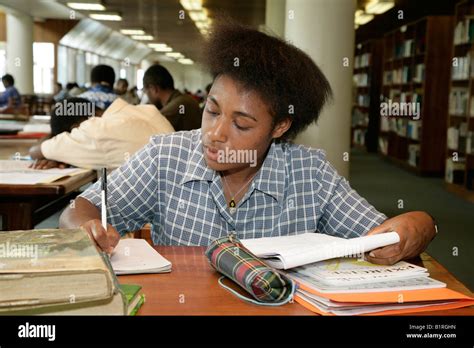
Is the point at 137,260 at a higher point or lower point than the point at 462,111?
lower

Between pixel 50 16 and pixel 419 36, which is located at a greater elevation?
pixel 50 16

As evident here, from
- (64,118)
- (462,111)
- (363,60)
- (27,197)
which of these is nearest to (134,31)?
(363,60)

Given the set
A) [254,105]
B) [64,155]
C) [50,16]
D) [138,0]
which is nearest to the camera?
[254,105]

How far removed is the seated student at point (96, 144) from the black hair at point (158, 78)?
2.39 meters

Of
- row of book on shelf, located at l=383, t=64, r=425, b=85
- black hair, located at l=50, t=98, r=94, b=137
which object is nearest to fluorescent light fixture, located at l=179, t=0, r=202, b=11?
row of book on shelf, located at l=383, t=64, r=425, b=85

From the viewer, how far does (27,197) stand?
2818 mm

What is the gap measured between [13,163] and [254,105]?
2.02 meters

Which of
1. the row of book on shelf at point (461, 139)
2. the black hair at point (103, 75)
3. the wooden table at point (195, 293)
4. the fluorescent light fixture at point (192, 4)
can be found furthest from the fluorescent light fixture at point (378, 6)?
the wooden table at point (195, 293)

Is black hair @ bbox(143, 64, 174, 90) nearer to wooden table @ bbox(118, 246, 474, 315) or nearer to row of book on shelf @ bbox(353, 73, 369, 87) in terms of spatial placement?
wooden table @ bbox(118, 246, 474, 315)

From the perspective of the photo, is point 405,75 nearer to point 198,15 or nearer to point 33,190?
point 198,15

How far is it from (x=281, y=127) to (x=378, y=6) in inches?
368

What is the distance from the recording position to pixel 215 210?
1854 mm
